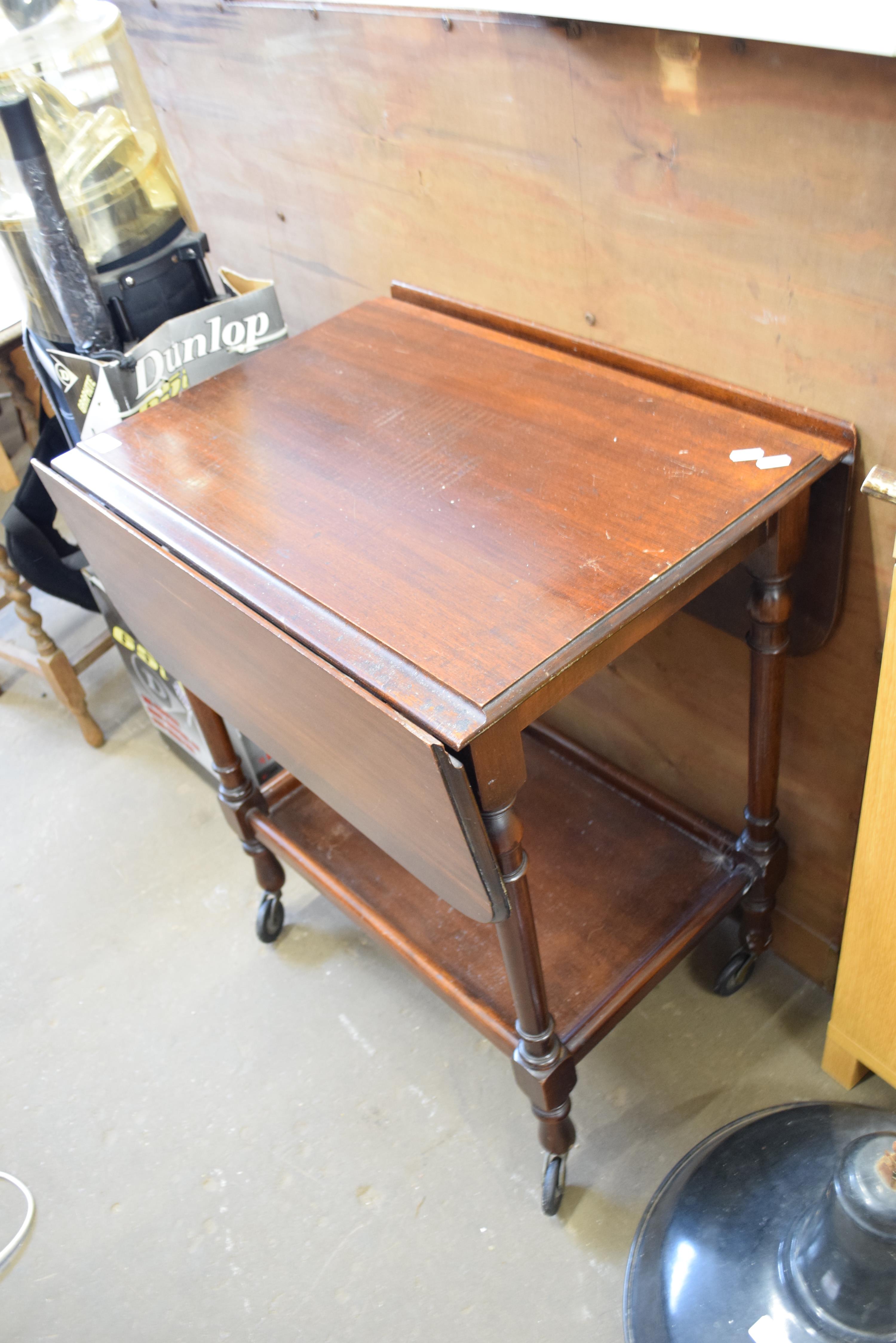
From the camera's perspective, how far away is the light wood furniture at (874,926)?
98 cm

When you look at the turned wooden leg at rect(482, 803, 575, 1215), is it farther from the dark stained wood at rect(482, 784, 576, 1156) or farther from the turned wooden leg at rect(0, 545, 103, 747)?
the turned wooden leg at rect(0, 545, 103, 747)

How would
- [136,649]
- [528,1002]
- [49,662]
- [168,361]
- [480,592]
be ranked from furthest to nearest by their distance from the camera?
[49,662], [136,649], [168,361], [528,1002], [480,592]

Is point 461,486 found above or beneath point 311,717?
above

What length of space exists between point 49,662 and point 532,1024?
1.31 meters

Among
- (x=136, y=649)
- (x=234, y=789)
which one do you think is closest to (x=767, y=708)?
(x=234, y=789)

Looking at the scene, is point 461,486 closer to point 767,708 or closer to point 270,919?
point 767,708

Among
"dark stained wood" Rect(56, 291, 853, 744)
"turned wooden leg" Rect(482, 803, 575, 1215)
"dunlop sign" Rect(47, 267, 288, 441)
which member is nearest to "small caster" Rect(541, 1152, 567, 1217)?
"turned wooden leg" Rect(482, 803, 575, 1215)

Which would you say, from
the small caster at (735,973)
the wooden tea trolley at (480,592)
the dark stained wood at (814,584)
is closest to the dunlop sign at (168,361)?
the wooden tea trolley at (480,592)

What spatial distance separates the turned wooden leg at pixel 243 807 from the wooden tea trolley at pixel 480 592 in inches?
0.6

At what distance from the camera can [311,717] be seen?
99 centimetres

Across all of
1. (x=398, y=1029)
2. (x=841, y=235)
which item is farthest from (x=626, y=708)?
(x=841, y=235)

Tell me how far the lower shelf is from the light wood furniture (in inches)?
7.1

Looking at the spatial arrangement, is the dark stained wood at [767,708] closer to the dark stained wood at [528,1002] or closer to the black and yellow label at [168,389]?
the dark stained wood at [528,1002]

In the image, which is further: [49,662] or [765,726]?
[49,662]
